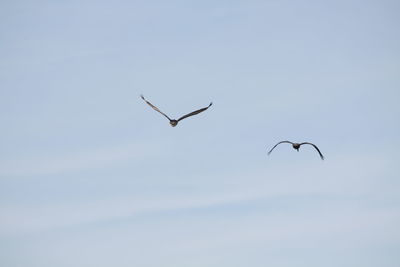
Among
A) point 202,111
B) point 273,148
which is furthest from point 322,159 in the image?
point 202,111

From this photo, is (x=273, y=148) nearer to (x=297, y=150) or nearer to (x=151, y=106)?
(x=297, y=150)

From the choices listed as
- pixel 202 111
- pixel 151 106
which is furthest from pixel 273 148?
pixel 151 106

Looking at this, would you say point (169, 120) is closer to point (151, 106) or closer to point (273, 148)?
point (151, 106)

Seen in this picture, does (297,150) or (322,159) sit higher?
(297,150)

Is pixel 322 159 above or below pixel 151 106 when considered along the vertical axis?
below

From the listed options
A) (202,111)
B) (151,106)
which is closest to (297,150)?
(202,111)

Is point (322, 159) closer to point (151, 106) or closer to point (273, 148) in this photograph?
point (273, 148)

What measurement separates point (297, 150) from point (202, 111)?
16663mm

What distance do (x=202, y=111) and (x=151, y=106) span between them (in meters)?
Result: 9.58

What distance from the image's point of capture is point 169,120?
110m

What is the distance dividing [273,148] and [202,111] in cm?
1263

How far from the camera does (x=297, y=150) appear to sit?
11150 centimetres

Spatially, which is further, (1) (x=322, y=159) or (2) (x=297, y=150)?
(2) (x=297, y=150)

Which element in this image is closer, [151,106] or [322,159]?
[322,159]
